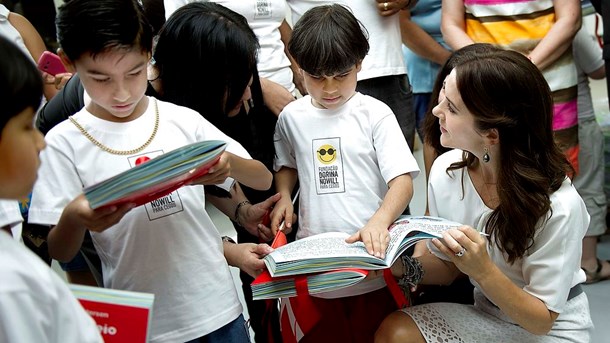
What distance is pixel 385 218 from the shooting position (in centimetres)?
143

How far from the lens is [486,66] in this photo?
1369 millimetres

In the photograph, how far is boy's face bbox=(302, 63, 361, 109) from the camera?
1.51 m

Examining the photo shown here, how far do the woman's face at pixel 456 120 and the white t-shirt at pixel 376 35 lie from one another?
1.62 feet

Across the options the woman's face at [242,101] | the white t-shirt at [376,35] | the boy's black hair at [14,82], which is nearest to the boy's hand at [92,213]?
the boy's black hair at [14,82]

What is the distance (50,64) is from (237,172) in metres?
0.68

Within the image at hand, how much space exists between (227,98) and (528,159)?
624mm

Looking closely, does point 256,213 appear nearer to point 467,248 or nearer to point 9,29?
point 467,248

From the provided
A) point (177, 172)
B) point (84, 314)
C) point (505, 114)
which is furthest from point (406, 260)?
point (84, 314)

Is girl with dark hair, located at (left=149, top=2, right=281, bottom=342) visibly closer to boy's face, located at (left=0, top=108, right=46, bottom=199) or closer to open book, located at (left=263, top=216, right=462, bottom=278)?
open book, located at (left=263, top=216, right=462, bottom=278)

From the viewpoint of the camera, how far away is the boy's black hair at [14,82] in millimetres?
844

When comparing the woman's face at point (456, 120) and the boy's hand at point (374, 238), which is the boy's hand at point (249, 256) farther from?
the woman's face at point (456, 120)

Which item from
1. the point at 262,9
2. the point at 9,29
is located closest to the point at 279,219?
the point at 262,9

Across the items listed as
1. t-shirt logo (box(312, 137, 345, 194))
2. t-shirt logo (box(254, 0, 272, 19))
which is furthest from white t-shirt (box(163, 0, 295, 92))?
t-shirt logo (box(312, 137, 345, 194))

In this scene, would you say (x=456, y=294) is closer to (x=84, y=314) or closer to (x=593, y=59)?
(x=84, y=314)
